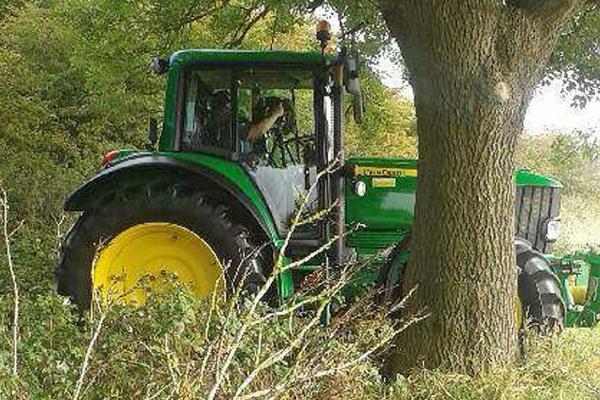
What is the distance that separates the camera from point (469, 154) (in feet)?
16.3

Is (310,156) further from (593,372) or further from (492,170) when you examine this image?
(593,372)

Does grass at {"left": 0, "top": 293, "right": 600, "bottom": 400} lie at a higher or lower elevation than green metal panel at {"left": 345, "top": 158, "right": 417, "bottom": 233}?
lower

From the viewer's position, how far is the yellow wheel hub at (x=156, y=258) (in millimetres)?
5918

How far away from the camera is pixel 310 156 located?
6.16m

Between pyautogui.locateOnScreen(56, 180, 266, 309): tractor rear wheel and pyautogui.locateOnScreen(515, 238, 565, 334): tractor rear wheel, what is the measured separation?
1.66 metres

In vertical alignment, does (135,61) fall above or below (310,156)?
above

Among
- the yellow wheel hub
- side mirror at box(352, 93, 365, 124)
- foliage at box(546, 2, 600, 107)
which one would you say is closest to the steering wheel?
side mirror at box(352, 93, 365, 124)

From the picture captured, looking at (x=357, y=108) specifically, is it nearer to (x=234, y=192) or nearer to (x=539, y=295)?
(x=234, y=192)

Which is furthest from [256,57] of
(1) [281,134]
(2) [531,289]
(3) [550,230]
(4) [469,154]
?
(3) [550,230]

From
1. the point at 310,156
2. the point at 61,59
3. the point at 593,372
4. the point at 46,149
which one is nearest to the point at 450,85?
the point at 310,156

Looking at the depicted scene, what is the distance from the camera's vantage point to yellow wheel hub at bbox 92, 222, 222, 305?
5918 millimetres

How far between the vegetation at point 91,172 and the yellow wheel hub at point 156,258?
58 centimetres

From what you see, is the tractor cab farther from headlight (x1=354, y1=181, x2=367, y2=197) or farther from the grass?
the grass

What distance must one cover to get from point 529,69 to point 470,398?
1856mm
